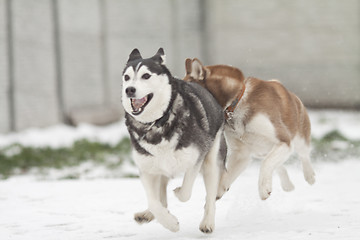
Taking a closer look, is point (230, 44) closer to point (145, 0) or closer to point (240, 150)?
point (145, 0)

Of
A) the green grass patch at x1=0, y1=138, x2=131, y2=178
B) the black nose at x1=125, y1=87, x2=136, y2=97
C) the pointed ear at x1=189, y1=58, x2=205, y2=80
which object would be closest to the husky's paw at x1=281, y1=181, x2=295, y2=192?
the pointed ear at x1=189, y1=58, x2=205, y2=80

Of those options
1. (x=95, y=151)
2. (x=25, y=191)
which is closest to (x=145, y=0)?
(x=95, y=151)

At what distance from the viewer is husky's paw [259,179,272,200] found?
12.7 ft

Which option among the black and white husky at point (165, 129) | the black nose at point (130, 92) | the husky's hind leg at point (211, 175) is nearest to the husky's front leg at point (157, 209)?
the black and white husky at point (165, 129)

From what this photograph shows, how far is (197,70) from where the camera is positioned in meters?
4.07

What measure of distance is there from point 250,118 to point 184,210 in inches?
42.7

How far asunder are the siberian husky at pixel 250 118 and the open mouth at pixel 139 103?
889mm

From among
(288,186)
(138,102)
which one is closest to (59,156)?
(288,186)

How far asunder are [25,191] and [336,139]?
20.5 ft

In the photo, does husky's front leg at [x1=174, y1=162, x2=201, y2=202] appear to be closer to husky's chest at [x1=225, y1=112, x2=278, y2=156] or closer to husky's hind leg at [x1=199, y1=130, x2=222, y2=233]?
husky's hind leg at [x1=199, y1=130, x2=222, y2=233]

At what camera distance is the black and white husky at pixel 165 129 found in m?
3.21

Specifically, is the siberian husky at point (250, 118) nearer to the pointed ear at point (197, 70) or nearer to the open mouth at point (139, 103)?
the pointed ear at point (197, 70)

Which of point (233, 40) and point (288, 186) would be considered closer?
point (288, 186)

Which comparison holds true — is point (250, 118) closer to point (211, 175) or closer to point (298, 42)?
point (211, 175)
